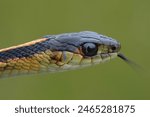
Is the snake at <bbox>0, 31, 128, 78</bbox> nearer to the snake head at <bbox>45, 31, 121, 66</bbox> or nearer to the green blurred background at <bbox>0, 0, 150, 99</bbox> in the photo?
the snake head at <bbox>45, 31, 121, 66</bbox>

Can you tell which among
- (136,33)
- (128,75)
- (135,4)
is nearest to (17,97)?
(128,75)

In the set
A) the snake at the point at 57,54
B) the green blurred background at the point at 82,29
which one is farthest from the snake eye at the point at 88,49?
the green blurred background at the point at 82,29

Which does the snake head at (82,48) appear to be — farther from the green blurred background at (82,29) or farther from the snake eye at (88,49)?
the green blurred background at (82,29)

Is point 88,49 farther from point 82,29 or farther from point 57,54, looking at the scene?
point 82,29

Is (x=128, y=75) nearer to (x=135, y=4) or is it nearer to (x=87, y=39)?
(x=135, y=4)

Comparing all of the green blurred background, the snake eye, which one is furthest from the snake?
the green blurred background

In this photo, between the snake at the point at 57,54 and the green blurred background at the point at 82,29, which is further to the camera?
the green blurred background at the point at 82,29

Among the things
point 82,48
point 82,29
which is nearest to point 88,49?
point 82,48
